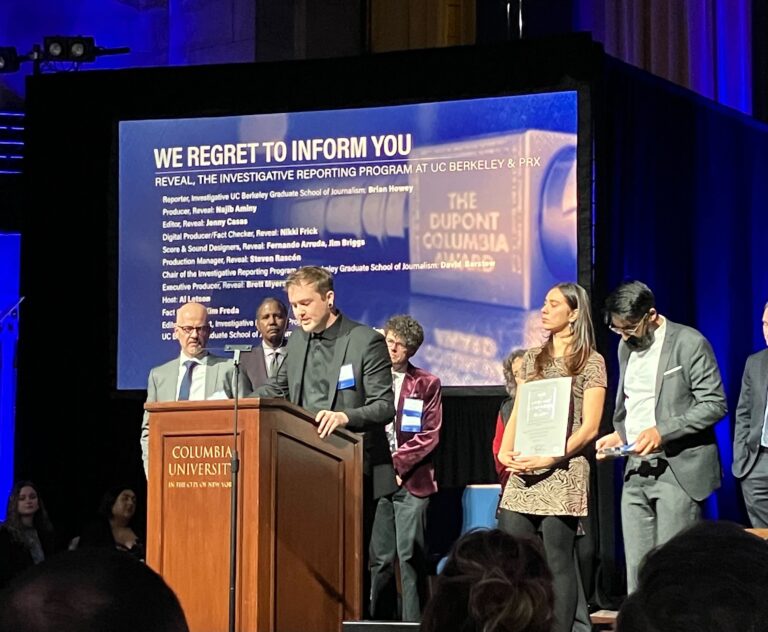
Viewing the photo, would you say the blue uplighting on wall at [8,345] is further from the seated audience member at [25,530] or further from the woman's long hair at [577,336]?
the woman's long hair at [577,336]

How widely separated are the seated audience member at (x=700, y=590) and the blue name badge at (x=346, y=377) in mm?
4471

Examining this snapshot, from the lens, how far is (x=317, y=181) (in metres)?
9.16

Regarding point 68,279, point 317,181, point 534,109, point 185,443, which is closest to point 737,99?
point 534,109

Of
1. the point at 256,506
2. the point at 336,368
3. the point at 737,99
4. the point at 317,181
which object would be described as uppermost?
the point at 737,99

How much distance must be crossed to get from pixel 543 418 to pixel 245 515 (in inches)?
44.5

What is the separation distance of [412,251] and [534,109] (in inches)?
45.4

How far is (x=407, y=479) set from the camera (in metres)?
7.45

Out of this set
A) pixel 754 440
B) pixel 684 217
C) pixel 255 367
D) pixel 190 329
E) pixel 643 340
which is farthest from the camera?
pixel 684 217

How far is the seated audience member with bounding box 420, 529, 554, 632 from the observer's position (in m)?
1.67

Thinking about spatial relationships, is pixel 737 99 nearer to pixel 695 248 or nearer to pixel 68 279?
pixel 695 248

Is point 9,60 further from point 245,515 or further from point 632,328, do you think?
point 245,515

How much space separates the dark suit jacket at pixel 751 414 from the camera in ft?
23.5

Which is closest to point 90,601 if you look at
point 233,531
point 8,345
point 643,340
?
point 233,531

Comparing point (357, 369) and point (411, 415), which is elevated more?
point (357, 369)
